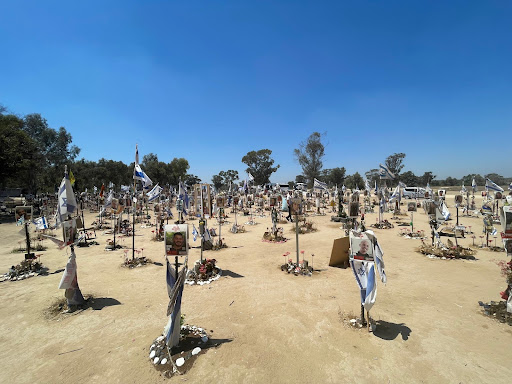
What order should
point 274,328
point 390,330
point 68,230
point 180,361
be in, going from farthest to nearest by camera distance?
point 68,230 < point 274,328 < point 390,330 < point 180,361

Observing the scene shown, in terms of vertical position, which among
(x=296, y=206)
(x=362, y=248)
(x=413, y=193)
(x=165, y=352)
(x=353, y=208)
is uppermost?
(x=413, y=193)

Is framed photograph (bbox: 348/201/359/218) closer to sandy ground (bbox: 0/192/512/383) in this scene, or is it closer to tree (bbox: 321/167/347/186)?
sandy ground (bbox: 0/192/512/383)

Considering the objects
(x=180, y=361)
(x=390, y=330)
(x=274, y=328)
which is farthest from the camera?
(x=274, y=328)

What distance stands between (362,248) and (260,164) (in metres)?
70.6

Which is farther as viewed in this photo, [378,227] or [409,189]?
[409,189]

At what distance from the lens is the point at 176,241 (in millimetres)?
5785

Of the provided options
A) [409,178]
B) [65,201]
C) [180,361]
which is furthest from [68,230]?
[409,178]

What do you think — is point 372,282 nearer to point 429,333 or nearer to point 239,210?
point 429,333

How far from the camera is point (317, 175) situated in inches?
2739

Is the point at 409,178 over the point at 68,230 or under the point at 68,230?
over

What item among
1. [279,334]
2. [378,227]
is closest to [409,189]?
[378,227]

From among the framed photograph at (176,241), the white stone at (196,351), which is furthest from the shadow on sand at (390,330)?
the framed photograph at (176,241)

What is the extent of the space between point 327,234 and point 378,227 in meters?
5.58

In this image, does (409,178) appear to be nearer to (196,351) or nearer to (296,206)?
(296,206)
